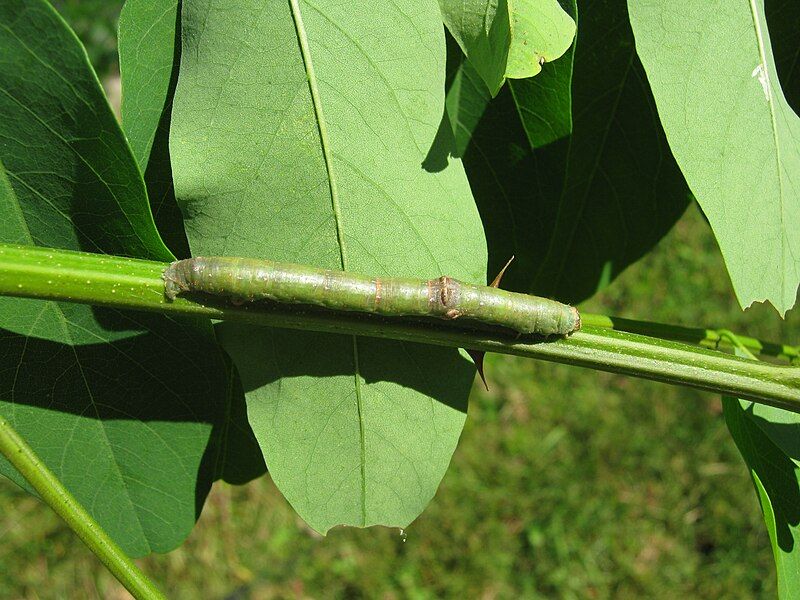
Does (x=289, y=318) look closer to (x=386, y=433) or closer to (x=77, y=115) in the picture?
(x=386, y=433)

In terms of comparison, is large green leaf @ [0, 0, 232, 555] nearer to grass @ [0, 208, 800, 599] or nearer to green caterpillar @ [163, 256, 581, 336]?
green caterpillar @ [163, 256, 581, 336]

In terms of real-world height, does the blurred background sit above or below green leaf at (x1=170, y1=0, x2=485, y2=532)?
below

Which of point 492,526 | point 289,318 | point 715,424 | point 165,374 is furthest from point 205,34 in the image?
point 715,424

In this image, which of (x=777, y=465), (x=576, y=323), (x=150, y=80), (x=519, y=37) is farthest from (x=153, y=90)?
(x=777, y=465)

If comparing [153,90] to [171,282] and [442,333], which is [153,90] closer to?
[171,282]

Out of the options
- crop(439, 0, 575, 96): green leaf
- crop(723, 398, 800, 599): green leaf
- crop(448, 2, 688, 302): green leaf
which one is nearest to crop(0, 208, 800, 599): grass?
crop(448, 2, 688, 302): green leaf
